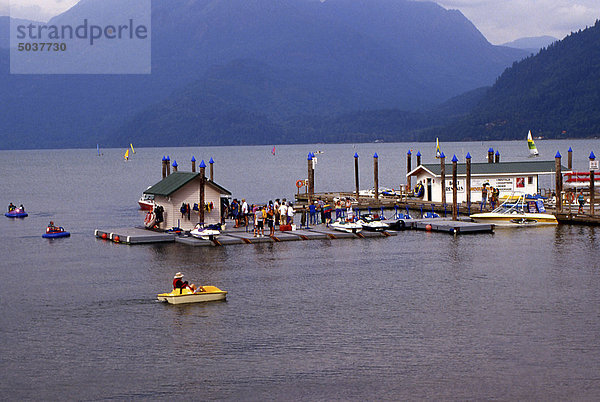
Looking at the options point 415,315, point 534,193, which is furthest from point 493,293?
point 534,193

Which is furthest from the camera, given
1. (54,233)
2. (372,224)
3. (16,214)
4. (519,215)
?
(16,214)

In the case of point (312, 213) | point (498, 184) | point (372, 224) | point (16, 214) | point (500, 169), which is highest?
point (500, 169)

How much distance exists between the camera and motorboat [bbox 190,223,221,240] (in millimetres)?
56688

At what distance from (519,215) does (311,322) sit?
37.3m

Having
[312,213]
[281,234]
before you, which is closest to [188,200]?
[281,234]

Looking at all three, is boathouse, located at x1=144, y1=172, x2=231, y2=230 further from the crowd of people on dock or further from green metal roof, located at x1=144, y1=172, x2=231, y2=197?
the crowd of people on dock

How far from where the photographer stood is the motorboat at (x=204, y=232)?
2232 inches

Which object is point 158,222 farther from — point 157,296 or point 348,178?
point 348,178

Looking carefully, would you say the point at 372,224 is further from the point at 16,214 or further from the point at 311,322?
the point at 16,214

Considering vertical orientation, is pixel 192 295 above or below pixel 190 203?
below

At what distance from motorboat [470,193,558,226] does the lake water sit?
300 inches

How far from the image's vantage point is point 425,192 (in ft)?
270

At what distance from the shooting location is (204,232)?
5681 centimetres

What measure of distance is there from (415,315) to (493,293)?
616 centimetres
